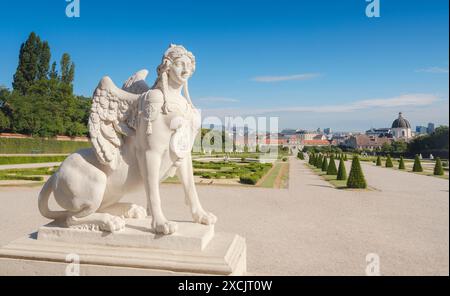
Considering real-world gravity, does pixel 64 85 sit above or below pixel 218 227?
above

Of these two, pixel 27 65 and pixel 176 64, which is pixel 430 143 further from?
pixel 176 64

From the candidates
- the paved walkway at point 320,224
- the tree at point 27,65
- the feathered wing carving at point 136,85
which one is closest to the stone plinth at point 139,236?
the feathered wing carving at point 136,85

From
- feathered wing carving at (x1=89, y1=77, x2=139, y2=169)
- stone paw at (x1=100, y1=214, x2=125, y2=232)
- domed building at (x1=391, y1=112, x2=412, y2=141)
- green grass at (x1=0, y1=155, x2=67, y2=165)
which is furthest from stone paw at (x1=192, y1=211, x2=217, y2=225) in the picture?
domed building at (x1=391, y1=112, x2=412, y2=141)

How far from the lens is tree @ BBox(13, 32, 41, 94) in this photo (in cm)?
4281

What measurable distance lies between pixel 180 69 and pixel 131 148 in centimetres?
108

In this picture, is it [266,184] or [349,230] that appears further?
[266,184]

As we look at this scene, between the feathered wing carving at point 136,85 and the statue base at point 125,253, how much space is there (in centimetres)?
161

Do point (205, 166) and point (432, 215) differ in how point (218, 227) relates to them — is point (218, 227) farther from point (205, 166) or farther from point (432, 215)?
point (205, 166)

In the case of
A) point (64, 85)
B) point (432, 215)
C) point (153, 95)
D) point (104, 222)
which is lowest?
point (432, 215)

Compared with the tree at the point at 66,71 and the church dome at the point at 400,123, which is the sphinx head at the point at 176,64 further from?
the church dome at the point at 400,123
